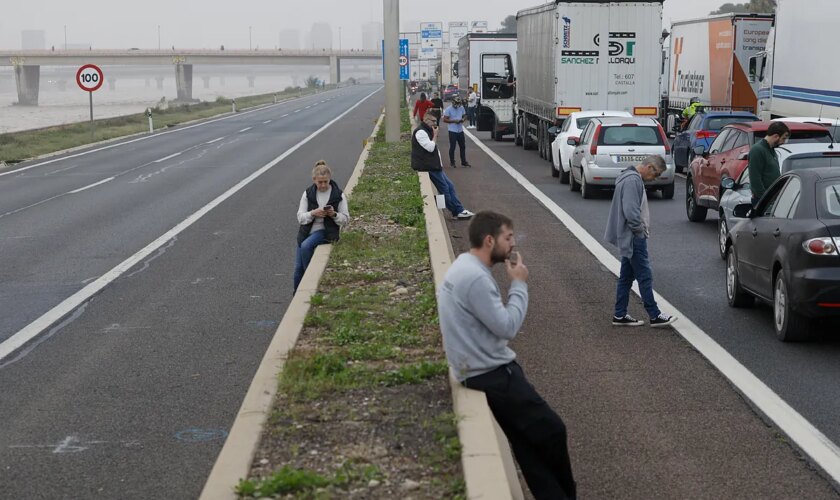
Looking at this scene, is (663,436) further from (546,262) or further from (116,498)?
(546,262)

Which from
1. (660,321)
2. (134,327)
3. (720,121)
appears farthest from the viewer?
(720,121)

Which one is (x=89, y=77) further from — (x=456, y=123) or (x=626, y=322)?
(x=626, y=322)

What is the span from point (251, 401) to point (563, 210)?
14411 millimetres

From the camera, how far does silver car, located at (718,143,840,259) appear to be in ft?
46.4

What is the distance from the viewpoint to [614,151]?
23188 millimetres

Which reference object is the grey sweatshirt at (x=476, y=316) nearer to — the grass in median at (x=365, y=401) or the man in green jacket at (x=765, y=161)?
the grass in median at (x=365, y=401)

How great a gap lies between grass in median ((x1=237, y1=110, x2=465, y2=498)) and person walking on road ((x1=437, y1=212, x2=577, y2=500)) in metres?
0.38

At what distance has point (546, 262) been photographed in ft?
49.4

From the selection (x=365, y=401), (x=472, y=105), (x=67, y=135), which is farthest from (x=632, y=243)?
(x=472, y=105)

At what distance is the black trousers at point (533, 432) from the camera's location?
231 inches

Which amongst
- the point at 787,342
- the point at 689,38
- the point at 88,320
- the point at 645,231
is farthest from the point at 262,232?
the point at 689,38

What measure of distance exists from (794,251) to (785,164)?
471cm

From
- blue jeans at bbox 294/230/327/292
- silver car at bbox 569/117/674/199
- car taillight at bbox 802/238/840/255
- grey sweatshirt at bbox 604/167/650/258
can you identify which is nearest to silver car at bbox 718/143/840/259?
grey sweatshirt at bbox 604/167/650/258

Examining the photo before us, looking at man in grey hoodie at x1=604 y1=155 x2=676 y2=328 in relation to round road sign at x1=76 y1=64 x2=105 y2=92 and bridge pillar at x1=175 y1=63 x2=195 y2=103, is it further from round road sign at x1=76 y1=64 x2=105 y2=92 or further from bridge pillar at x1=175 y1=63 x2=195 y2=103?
bridge pillar at x1=175 y1=63 x2=195 y2=103
